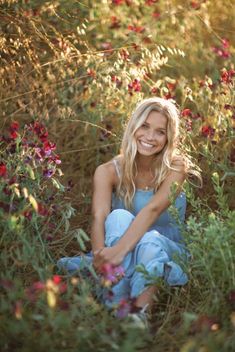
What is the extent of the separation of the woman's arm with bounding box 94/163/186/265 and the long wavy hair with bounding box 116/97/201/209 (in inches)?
2.2

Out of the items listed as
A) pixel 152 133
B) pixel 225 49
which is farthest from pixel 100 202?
pixel 225 49

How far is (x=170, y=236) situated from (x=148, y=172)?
0.37 m

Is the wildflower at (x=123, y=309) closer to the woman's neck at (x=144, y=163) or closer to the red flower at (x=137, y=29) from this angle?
the woman's neck at (x=144, y=163)

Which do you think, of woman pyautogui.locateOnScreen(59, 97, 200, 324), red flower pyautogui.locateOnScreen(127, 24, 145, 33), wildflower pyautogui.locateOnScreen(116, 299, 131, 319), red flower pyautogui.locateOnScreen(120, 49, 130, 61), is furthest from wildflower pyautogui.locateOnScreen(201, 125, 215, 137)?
wildflower pyautogui.locateOnScreen(116, 299, 131, 319)

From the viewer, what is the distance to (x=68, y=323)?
7.00 feet

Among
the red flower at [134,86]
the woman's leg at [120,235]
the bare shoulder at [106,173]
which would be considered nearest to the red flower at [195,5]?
the red flower at [134,86]

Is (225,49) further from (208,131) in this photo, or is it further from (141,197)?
(141,197)

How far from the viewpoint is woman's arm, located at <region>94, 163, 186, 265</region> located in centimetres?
307

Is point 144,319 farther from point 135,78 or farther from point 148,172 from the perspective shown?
point 135,78

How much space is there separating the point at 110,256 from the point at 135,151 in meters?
0.68

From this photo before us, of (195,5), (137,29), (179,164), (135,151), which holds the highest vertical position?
(195,5)

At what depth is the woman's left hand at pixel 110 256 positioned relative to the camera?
305cm

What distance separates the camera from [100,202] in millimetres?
3359

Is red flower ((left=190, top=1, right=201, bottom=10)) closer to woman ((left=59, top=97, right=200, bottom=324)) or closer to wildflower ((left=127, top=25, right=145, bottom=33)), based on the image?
wildflower ((left=127, top=25, right=145, bottom=33))
